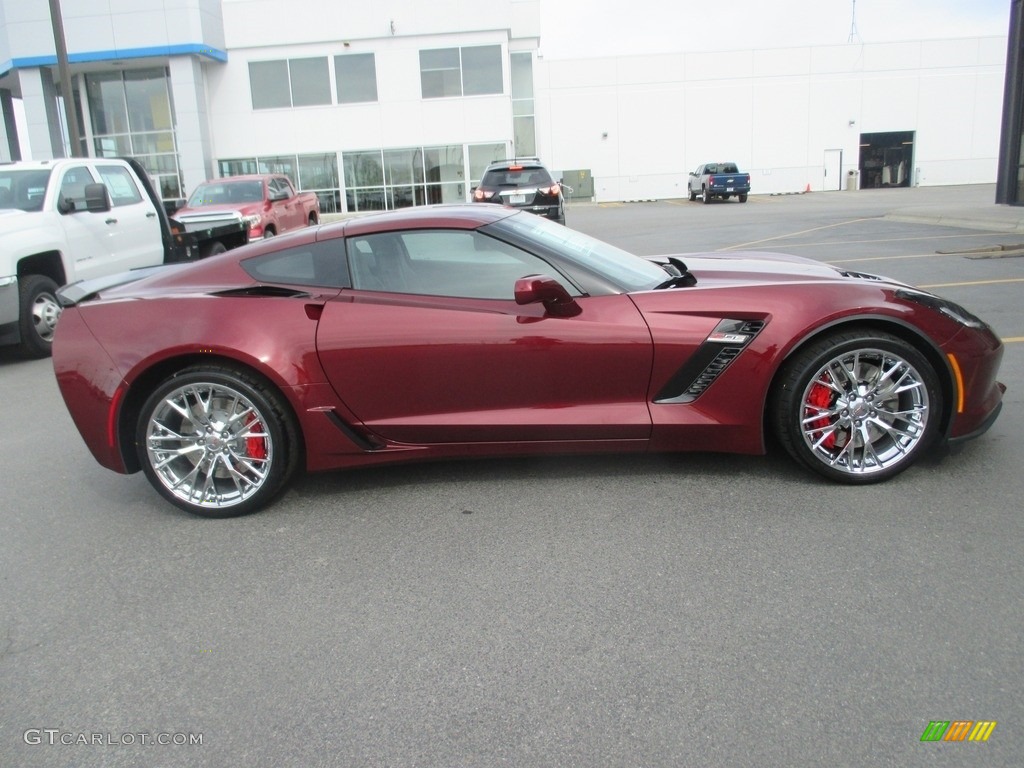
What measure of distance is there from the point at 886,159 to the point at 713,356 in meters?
52.4

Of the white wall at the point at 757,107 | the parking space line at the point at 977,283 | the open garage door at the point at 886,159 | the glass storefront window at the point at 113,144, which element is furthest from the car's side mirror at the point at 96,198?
the open garage door at the point at 886,159

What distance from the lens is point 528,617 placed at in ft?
10.1

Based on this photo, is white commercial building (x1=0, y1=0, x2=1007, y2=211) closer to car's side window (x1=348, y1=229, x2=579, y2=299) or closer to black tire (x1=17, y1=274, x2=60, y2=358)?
black tire (x1=17, y1=274, x2=60, y2=358)

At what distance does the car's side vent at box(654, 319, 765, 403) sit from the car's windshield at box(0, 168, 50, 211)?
8.00 m

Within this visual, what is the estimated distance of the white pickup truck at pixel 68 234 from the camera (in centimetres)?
834

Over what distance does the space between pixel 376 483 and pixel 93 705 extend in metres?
1.99

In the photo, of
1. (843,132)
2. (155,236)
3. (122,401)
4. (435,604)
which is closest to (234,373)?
(122,401)

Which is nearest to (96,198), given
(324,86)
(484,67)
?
(484,67)

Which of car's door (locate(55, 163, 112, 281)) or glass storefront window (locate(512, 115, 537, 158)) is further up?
glass storefront window (locate(512, 115, 537, 158))

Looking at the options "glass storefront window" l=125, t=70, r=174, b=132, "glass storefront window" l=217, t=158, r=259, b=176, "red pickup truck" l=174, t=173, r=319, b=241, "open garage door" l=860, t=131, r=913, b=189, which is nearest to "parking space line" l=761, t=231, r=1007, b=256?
"red pickup truck" l=174, t=173, r=319, b=241

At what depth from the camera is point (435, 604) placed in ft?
10.5

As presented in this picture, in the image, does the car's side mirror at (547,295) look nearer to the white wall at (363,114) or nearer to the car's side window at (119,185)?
the car's side window at (119,185)

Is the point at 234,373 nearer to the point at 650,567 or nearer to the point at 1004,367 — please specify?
the point at 650,567

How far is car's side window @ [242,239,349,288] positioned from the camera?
14.0ft
